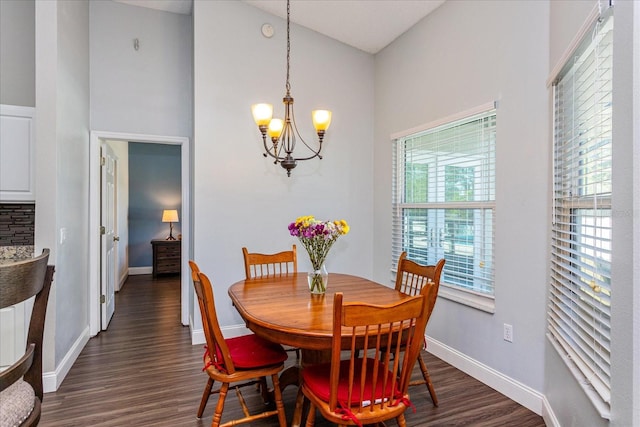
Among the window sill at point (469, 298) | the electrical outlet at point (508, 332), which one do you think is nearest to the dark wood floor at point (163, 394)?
the electrical outlet at point (508, 332)

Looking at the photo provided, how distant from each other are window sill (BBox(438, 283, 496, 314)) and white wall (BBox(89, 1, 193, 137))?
308 centimetres

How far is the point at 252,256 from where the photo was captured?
9.94ft

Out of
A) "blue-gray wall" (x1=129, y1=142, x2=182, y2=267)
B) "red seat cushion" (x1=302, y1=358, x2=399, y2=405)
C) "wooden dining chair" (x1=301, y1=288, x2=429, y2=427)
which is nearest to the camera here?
"wooden dining chair" (x1=301, y1=288, x2=429, y2=427)

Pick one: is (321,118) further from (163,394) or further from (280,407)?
(163,394)

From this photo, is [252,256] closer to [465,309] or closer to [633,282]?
[465,309]

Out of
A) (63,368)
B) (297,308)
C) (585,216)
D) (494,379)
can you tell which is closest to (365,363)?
(297,308)

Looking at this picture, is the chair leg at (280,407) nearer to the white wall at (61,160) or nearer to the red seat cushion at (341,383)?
the red seat cushion at (341,383)

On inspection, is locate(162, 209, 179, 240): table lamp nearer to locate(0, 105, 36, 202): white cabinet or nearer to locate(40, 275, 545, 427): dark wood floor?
locate(40, 275, 545, 427): dark wood floor

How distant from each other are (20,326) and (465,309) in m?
3.23

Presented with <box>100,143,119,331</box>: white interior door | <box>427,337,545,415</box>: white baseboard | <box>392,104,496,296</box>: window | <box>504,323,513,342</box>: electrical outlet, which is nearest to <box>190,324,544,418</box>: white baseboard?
<box>427,337,545,415</box>: white baseboard

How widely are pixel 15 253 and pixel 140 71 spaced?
2210 mm

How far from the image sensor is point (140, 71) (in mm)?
3887

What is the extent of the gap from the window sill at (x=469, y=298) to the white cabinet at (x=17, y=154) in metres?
3.30

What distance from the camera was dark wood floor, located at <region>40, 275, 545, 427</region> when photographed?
7.47 feet
